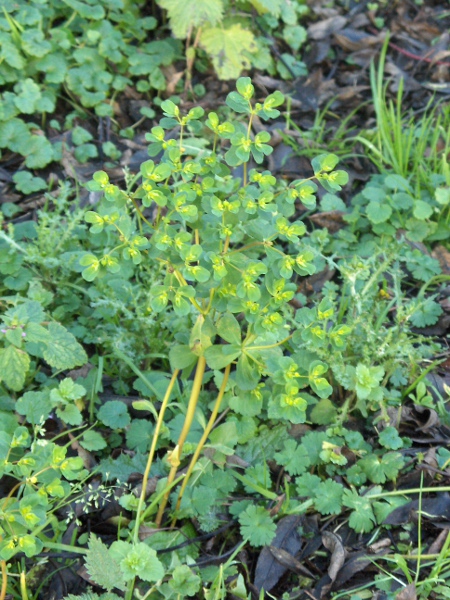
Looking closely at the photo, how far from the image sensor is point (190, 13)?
315 centimetres

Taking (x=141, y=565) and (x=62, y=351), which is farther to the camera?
(x=62, y=351)

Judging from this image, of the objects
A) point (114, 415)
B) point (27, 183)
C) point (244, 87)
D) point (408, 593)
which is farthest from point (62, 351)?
point (408, 593)

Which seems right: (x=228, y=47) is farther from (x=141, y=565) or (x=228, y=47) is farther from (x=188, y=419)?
(x=141, y=565)

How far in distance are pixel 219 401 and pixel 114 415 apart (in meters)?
0.51

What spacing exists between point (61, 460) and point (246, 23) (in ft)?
9.09

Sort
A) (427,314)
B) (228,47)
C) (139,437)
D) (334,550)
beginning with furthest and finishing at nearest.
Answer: (228,47) < (427,314) < (139,437) < (334,550)

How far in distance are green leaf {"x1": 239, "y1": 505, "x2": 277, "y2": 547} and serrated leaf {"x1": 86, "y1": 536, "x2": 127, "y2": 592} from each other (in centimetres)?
39

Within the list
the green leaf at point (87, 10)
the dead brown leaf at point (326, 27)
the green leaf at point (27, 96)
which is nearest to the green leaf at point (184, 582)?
the green leaf at point (27, 96)

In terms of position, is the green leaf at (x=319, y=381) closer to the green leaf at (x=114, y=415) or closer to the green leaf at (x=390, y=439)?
the green leaf at (x=390, y=439)

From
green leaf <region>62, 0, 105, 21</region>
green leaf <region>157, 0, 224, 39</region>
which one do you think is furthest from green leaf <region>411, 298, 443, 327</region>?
green leaf <region>62, 0, 105, 21</region>

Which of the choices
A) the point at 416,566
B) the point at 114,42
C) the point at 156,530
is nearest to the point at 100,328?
the point at 156,530

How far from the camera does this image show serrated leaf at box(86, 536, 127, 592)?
166 centimetres

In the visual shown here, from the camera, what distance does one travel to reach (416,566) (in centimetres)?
187

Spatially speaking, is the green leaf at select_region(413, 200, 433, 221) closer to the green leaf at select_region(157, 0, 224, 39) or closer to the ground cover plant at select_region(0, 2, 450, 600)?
the ground cover plant at select_region(0, 2, 450, 600)
